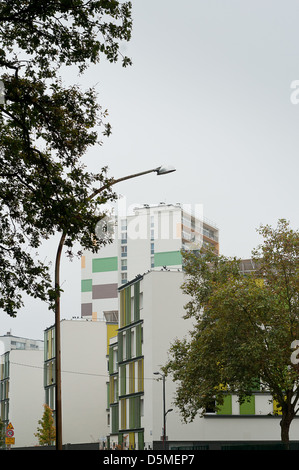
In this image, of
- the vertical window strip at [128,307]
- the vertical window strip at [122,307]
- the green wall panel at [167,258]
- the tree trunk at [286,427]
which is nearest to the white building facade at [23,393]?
the green wall panel at [167,258]

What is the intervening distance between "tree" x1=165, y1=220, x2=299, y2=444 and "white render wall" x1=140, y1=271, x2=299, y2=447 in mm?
16392

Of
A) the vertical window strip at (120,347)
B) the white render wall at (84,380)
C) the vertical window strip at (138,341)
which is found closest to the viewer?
the vertical window strip at (138,341)

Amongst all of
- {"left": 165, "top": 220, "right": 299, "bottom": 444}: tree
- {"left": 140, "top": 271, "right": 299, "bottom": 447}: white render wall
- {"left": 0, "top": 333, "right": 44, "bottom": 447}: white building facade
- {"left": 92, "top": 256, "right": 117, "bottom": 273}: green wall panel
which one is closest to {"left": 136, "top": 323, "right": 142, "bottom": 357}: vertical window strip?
{"left": 140, "top": 271, "right": 299, "bottom": 447}: white render wall

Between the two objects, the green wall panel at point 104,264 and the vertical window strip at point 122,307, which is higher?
the green wall panel at point 104,264

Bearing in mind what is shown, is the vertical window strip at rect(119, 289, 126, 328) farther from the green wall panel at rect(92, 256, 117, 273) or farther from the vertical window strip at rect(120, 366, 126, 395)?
the green wall panel at rect(92, 256, 117, 273)

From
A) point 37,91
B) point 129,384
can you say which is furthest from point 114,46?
point 129,384

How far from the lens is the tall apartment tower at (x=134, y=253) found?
12206cm

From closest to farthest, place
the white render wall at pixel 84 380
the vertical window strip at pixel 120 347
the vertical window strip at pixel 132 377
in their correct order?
1. the vertical window strip at pixel 132 377
2. the vertical window strip at pixel 120 347
3. the white render wall at pixel 84 380

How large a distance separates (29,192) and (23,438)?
9283 centimetres

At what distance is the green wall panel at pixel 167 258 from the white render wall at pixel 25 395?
2441cm

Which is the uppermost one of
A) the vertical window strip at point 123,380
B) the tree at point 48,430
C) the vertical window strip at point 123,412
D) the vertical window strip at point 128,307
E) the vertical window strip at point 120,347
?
the vertical window strip at point 128,307

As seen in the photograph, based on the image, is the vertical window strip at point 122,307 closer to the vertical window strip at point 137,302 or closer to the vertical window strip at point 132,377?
the vertical window strip at point 137,302

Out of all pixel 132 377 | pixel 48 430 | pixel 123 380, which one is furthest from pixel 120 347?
pixel 48 430

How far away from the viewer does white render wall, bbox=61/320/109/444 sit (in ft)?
277
